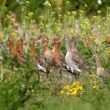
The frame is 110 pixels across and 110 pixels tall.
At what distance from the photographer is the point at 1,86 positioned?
9352 millimetres

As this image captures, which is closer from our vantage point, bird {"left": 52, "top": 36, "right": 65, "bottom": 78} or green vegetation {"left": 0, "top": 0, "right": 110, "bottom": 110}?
green vegetation {"left": 0, "top": 0, "right": 110, "bottom": 110}

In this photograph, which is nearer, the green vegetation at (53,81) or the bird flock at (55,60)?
the green vegetation at (53,81)

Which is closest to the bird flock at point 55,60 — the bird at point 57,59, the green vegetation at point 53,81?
the bird at point 57,59

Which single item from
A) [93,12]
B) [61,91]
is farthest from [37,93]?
[93,12]

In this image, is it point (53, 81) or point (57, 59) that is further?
point (53, 81)

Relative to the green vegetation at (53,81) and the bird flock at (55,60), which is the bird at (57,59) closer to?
the bird flock at (55,60)

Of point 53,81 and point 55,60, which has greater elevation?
point 55,60

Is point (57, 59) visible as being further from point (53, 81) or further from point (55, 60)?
point (53, 81)

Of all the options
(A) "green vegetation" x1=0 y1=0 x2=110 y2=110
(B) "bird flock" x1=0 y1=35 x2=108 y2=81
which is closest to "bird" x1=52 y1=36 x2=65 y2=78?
(B) "bird flock" x1=0 y1=35 x2=108 y2=81

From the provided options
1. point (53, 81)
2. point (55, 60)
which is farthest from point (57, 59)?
point (53, 81)

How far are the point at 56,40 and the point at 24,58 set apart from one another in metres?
0.80

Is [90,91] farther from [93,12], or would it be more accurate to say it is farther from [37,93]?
[93,12]

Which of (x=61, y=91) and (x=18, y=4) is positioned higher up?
(x=18, y=4)

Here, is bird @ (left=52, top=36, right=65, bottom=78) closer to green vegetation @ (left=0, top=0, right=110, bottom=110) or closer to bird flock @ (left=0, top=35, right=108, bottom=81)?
bird flock @ (left=0, top=35, right=108, bottom=81)
